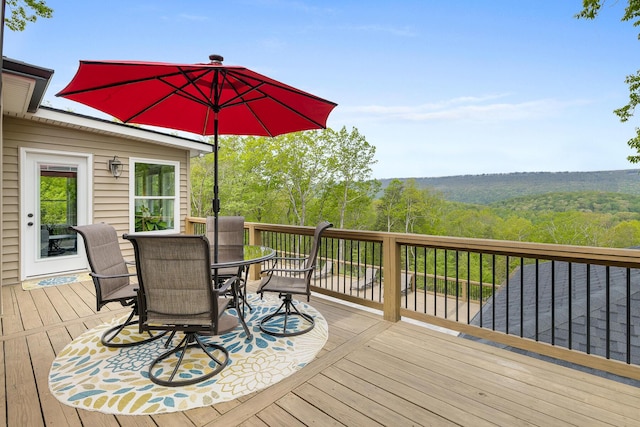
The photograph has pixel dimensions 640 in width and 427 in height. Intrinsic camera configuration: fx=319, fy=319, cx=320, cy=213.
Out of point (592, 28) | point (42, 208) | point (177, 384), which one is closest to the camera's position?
point (177, 384)

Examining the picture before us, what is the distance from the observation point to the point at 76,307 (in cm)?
368

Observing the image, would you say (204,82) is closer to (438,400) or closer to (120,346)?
(120,346)

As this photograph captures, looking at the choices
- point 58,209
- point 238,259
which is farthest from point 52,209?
point 238,259

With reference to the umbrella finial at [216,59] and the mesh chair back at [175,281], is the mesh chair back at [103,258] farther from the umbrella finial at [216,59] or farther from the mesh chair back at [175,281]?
the umbrella finial at [216,59]

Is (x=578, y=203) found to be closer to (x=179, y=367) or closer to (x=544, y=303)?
(x=544, y=303)

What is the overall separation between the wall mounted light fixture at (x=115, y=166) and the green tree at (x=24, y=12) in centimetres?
675

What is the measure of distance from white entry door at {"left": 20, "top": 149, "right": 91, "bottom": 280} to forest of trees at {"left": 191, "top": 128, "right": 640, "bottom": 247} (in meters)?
12.7

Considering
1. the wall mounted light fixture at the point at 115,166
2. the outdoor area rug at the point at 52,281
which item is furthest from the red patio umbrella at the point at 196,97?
the outdoor area rug at the point at 52,281

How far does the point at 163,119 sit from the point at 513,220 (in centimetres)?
3444

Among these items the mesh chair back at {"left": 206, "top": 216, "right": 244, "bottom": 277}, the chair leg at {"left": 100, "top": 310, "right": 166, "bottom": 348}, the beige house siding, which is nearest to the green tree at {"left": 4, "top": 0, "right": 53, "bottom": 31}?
the beige house siding

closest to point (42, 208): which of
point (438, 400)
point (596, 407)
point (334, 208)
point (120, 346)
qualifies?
point (120, 346)

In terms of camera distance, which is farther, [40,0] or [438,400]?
[40,0]

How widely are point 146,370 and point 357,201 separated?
22886 mm

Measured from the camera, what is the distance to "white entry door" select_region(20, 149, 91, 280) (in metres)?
4.78
